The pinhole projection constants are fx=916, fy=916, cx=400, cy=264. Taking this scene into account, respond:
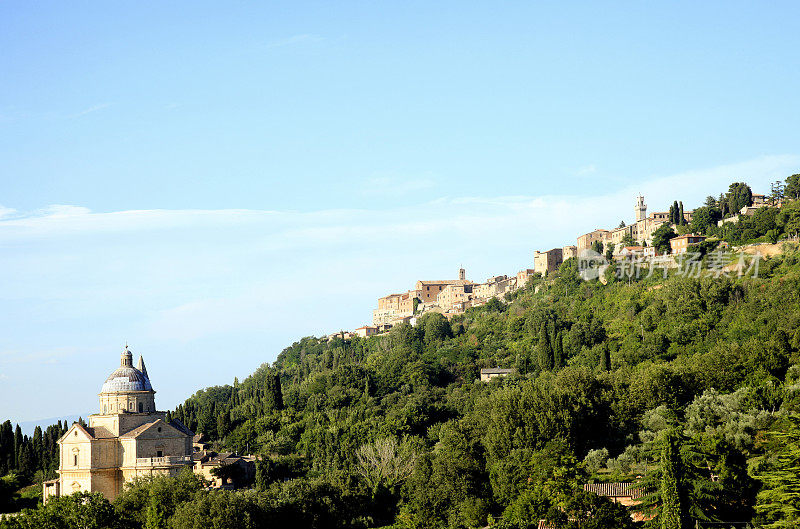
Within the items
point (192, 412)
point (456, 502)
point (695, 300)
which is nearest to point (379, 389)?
point (192, 412)

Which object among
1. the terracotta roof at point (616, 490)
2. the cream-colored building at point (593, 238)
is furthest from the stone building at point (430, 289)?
the terracotta roof at point (616, 490)

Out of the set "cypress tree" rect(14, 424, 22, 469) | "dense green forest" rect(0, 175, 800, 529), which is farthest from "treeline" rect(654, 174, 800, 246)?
→ "cypress tree" rect(14, 424, 22, 469)

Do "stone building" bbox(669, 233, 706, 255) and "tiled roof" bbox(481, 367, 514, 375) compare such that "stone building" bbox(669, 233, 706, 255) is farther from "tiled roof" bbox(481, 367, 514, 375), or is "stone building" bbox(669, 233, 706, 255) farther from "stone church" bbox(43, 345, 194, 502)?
"stone church" bbox(43, 345, 194, 502)

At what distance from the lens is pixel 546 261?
10200 centimetres

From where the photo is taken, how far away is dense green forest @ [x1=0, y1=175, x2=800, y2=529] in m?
33.5

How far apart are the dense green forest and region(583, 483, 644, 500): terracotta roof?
0.75 meters

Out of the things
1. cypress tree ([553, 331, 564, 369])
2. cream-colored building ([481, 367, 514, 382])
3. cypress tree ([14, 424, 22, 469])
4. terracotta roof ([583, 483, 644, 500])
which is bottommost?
terracotta roof ([583, 483, 644, 500])

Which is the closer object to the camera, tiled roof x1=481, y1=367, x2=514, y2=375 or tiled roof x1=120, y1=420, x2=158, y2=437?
tiled roof x1=120, y1=420, x2=158, y2=437

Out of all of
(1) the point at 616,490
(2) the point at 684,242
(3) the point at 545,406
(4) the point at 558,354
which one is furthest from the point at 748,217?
(1) the point at 616,490

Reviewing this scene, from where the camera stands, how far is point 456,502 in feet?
129

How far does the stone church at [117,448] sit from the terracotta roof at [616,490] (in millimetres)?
21980

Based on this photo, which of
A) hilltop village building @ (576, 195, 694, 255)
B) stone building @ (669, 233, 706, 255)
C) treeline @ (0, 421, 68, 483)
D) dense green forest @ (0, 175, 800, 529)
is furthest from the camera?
hilltop village building @ (576, 195, 694, 255)

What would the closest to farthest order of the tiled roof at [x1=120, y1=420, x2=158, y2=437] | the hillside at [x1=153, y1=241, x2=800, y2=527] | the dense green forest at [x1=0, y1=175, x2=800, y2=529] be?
the dense green forest at [x1=0, y1=175, x2=800, y2=529] < the hillside at [x1=153, y1=241, x2=800, y2=527] < the tiled roof at [x1=120, y1=420, x2=158, y2=437]

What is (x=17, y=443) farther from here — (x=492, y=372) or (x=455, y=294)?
(x=455, y=294)
